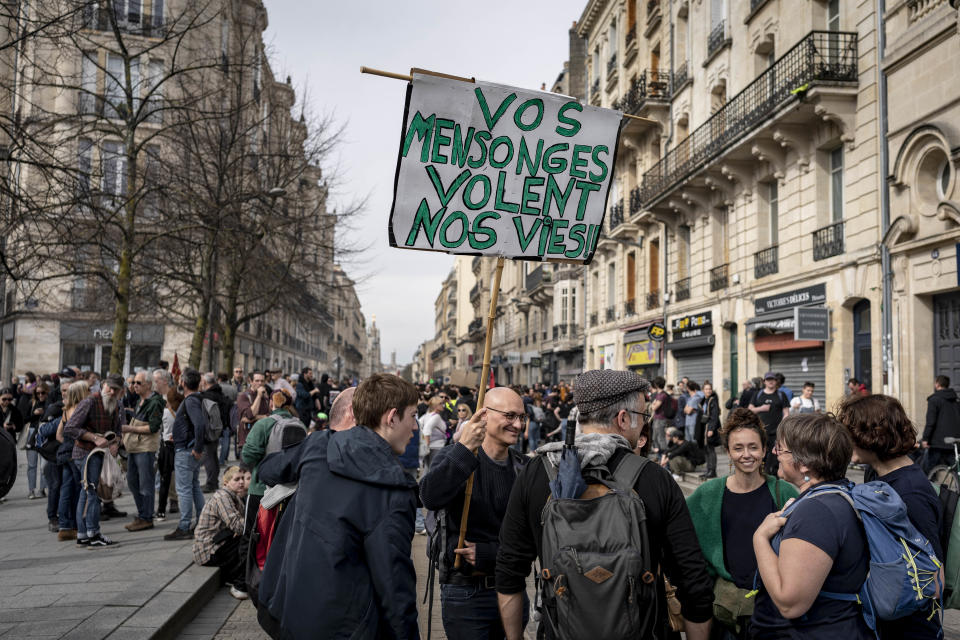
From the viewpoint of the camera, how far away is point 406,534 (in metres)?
2.68

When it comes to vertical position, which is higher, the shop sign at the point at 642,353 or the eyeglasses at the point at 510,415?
the shop sign at the point at 642,353

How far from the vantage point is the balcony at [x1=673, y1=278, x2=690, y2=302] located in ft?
80.0

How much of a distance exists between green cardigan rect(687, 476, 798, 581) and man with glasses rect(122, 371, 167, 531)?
6.92m

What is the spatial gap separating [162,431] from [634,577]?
26.9 feet

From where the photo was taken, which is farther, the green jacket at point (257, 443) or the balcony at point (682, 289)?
the balcony at point (682, 289)

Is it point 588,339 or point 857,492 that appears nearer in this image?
point 857,492

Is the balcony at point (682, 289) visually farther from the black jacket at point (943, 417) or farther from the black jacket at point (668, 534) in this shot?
the black jacket at point (668, 534)

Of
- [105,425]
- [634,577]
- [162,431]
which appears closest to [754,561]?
[634,577]

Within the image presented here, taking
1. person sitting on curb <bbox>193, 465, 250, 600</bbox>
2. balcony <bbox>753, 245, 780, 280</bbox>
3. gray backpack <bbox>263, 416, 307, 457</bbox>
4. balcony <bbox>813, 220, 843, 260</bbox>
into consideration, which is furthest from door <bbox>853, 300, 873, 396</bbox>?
person sitting on curb <bbox>193, 465, 250, 600</bbox>

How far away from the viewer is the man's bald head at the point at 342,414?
4.18 m

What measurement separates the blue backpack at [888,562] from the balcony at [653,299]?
24836mm

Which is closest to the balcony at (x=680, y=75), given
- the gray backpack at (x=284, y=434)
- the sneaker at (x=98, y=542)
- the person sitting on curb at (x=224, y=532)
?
the gray backpack at (x=284, y=434)

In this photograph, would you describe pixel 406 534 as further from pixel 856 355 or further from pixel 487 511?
pixel 856 355

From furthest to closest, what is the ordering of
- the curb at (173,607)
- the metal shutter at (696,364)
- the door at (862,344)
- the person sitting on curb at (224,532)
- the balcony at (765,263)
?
the metal shutter at (696,364)
the balcony at (765,263)
the door at (862,344)
the person sitting on curb at (224,532)
the curb at (173,607)
